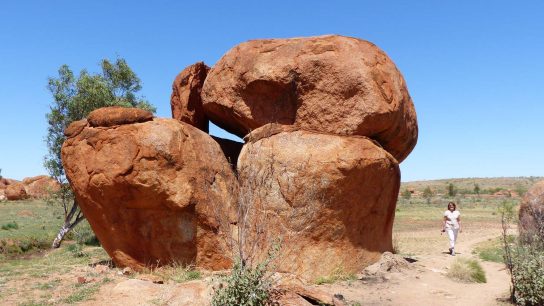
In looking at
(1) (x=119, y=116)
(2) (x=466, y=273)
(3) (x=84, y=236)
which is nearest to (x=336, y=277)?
(2) (x=466, y=273)

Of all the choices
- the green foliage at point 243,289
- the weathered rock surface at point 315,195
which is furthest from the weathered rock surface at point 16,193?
the green foliage at point 243,289

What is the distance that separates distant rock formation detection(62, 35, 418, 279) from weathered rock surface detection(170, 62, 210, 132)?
5.62 feet

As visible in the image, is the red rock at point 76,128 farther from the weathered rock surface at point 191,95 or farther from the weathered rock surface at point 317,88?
the weathered rock surface at point 317,88

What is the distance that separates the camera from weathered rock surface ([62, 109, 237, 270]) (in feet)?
33.1

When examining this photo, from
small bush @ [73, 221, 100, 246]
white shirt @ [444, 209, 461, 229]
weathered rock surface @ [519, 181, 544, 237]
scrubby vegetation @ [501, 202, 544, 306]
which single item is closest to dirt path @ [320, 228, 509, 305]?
scrubby vegetation @ [501, 202, 544, 306]

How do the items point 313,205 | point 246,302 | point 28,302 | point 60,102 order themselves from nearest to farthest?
1. point 246,302
2. point 28,302
3. point 313,205
4. point 60,102

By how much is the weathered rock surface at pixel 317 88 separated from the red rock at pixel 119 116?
186 centimetres

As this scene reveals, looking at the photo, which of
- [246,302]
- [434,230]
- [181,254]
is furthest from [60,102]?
[434,230]

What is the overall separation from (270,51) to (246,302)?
6.17 meters

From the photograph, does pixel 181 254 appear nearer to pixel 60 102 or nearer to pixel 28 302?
pixel 28 302

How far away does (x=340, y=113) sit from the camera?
10.5 metres

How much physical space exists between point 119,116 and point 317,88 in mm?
4420

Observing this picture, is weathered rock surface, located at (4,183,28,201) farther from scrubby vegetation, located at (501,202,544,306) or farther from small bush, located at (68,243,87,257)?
scrubby vegetation, located at (501,202,544,306)

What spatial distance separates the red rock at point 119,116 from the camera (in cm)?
1061
